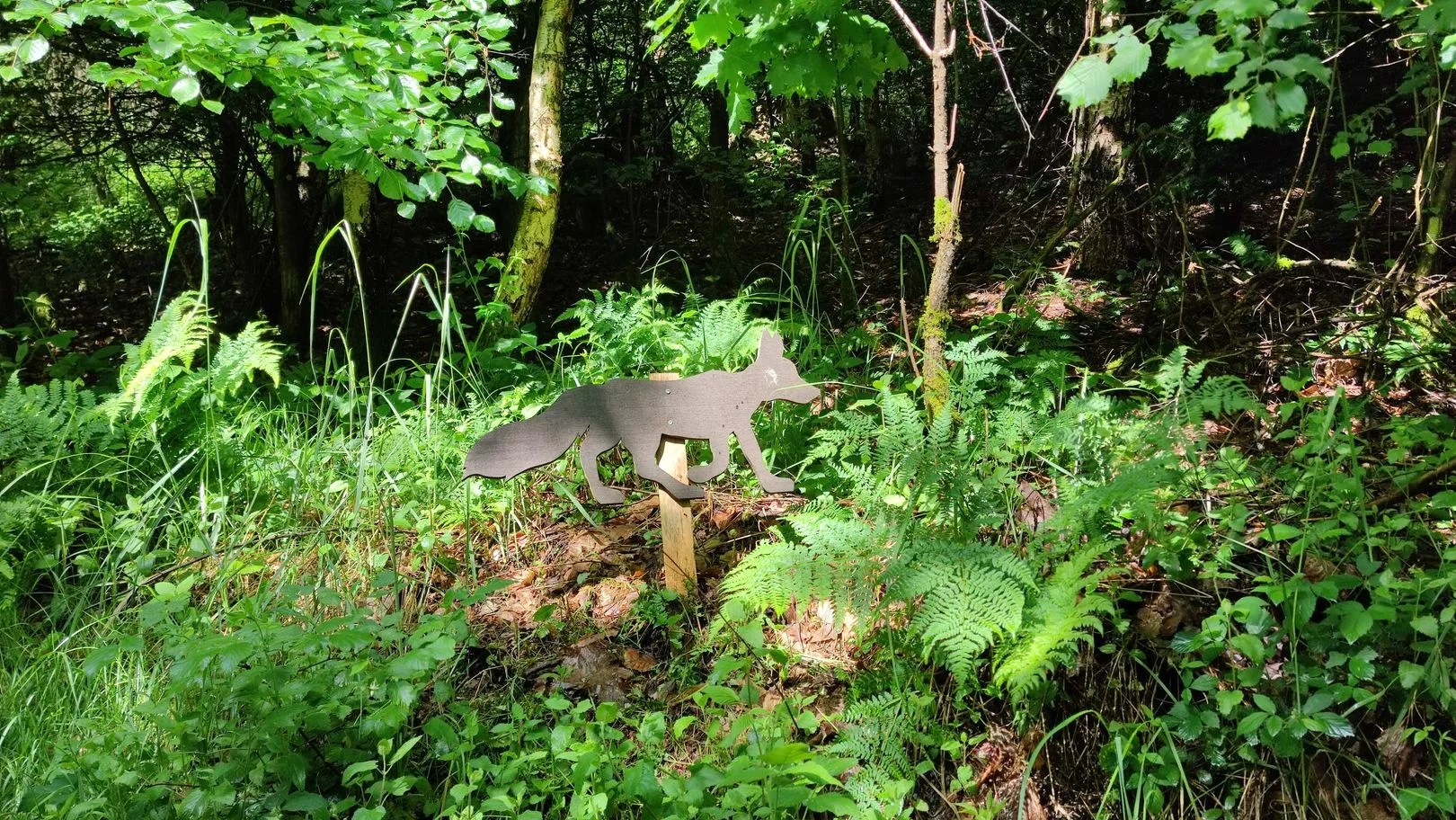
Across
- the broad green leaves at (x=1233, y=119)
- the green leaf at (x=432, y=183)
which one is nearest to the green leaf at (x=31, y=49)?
the green leaf at (x=432, y=183)

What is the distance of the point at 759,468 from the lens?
8.41 ft

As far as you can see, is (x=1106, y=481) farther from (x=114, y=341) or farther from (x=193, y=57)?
(x=114, y=341)

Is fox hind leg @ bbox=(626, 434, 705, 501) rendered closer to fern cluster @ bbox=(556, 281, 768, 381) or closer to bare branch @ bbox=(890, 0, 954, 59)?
fern cluster @ bbox=(556, 281, 768, 381)

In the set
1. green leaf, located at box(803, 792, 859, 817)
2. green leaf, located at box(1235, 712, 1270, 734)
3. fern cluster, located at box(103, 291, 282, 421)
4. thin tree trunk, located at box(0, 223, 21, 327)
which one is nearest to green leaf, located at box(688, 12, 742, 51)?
fern cluster, located at box(103, 291, 282, 421)

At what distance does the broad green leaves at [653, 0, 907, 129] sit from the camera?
2742 mm

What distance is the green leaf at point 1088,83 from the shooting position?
1.62 m

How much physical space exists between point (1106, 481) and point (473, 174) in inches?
96.5

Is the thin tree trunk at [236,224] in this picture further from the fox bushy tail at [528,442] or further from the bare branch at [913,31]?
the bare branch at [913,31]

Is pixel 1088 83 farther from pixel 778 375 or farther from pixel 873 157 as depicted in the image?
pixel 873 157

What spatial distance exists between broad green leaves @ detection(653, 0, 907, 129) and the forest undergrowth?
3.59 feet

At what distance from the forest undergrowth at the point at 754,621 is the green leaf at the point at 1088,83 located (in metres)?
0.91

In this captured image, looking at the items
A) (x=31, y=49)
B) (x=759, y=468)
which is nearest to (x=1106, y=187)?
(x=759, y=468)

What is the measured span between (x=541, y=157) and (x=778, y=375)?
254 cm

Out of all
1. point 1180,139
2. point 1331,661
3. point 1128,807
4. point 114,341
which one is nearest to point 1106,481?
point 1331,661
